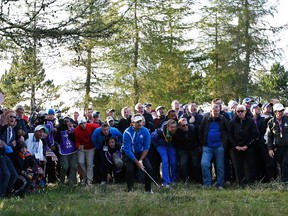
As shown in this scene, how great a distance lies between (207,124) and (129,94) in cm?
1184

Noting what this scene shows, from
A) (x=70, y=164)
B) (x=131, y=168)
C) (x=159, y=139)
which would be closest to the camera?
(x=131, y=168)

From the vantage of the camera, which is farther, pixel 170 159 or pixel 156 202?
pixel 170 159

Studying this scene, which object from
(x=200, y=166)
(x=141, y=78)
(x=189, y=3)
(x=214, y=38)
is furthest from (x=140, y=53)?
(x=200, y=166)

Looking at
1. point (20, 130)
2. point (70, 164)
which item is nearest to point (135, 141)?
point (20, 130)

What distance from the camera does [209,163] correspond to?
10.9 m

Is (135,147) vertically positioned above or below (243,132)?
below

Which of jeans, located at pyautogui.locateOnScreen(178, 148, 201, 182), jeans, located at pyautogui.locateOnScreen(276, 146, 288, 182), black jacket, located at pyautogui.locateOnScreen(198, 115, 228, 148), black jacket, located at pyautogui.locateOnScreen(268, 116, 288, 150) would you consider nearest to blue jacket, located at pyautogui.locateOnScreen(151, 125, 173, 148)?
jeans, located at pyautogui.locateOnScreen(178, 148, 201, 182)

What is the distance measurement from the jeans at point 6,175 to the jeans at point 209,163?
14.4ft

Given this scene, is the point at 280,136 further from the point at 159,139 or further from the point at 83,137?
the point at 83,137

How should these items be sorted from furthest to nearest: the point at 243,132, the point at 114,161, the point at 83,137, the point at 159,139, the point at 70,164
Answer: the point at 70,164
the point at 83,137
the point at 114,161
the point at 159,139
the point at 243,132

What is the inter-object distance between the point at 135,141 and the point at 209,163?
2.04 m

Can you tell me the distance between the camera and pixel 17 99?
3002 cm

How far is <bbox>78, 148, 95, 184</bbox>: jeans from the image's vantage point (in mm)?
11969

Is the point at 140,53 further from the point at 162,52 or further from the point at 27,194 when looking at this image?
the point at 27,194
